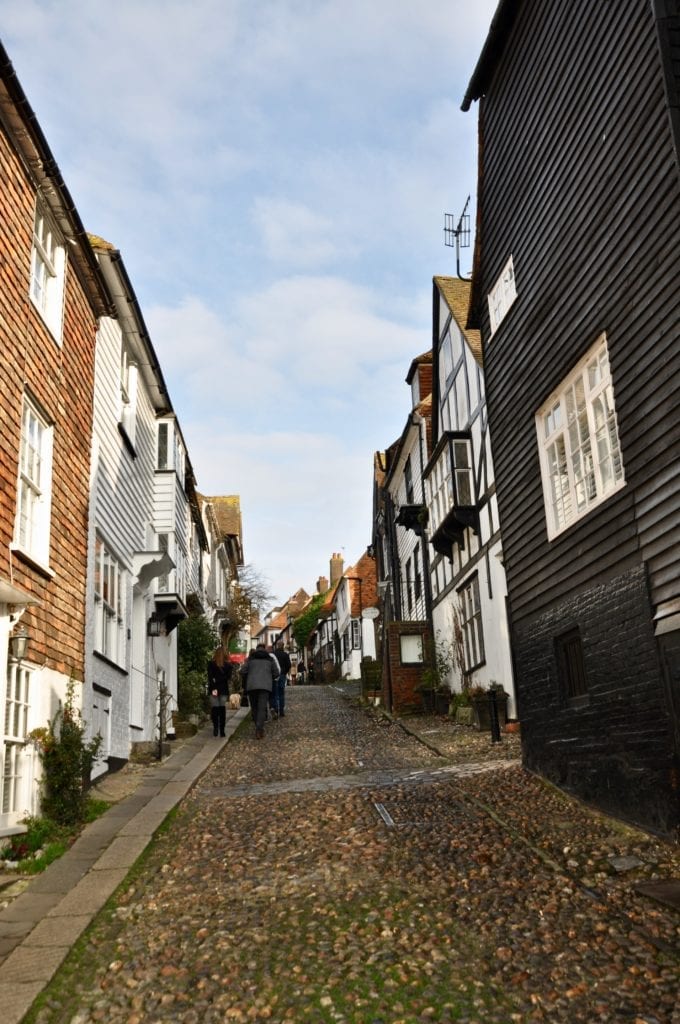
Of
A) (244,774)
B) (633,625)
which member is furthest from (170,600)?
(633,625)

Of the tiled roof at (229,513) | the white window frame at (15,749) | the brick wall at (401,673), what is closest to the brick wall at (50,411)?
the white window frame at (15,749)

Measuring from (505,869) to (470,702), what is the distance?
11.0 meters

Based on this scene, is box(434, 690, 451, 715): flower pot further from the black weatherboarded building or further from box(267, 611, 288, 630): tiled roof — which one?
box(267, 611, 288, 630): tiled roof

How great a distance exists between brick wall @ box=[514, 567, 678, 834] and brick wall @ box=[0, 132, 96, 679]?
5303 millimetres

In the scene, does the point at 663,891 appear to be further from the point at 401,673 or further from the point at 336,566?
the point at 336,566

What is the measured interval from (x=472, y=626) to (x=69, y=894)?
13658 millimetres

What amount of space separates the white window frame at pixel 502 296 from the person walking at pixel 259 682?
8.62 m

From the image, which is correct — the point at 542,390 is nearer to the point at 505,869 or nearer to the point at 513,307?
the point at 513,307

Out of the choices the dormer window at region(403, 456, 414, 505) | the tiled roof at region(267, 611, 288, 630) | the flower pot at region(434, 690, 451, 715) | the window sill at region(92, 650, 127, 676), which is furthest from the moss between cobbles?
the tiled roof at region(267, 611, 288, 630)

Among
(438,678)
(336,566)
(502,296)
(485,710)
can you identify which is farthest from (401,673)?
(336,566)

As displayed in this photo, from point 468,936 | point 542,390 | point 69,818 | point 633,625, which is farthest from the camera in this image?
point 542,390

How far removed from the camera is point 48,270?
32.2ft

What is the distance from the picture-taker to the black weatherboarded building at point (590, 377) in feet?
22.8

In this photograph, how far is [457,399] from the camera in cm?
1952
